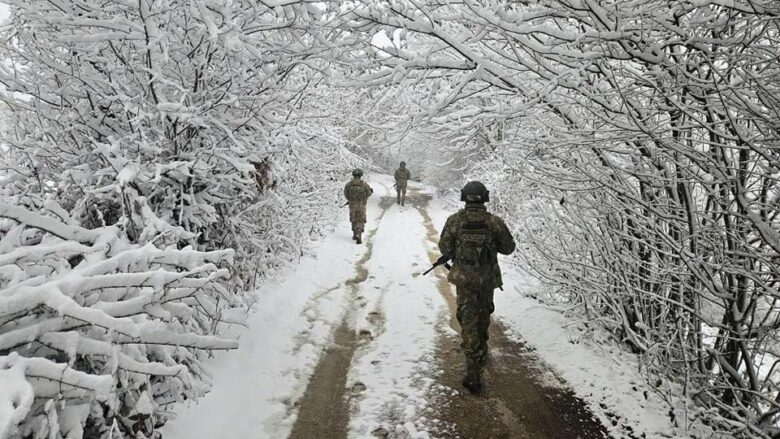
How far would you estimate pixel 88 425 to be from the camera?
7.83 ft

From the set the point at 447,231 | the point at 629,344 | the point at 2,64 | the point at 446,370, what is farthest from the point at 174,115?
the point at 629,344

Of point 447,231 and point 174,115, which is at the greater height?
point 174,115

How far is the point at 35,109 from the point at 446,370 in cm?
477

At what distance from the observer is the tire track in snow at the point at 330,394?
393 cm

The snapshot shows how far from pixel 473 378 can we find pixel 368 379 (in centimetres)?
112

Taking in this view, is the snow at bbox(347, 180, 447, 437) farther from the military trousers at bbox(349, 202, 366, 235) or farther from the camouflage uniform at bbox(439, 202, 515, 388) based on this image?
the military trousers at bbox(349, 202, 366, 235)

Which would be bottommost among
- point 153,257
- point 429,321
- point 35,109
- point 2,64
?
point 429,321

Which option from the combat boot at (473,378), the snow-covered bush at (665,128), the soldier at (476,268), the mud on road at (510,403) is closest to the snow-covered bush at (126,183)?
the snow-covered bush at (665,128)

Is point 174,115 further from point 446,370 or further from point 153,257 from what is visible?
point 446,370

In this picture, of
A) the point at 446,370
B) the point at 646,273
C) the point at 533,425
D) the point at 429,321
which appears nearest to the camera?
the point at 533,425

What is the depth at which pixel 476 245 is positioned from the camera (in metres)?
4.91

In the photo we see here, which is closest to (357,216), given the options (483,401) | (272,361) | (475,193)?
(272,361)

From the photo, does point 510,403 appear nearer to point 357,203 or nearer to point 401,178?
point 357,203

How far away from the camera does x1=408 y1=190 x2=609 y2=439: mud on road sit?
404 centimetres
